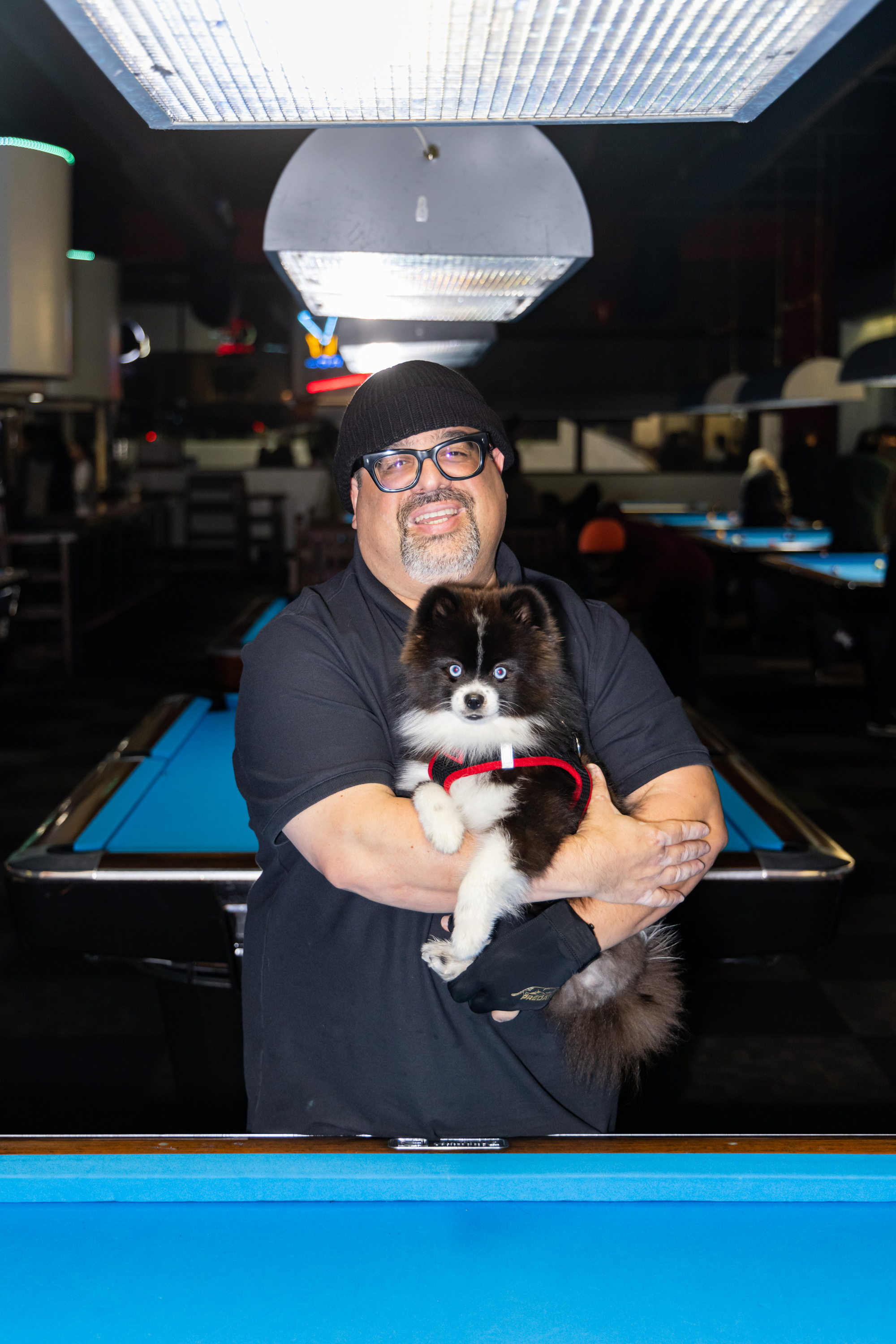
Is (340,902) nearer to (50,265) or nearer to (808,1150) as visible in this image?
(808,1150)

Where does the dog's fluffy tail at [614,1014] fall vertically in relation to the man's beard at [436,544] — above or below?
below

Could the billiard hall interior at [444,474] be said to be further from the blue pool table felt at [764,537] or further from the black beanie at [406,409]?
the black beanie at [406,409]

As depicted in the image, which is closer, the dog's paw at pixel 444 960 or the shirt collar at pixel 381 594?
the dog's paw at pixel 444 960

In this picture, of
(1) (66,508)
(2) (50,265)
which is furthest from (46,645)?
(2) (50,265)

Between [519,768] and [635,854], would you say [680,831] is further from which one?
[519,768]

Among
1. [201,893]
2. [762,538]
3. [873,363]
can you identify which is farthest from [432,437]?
[762,538]

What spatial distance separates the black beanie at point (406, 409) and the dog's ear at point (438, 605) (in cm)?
27

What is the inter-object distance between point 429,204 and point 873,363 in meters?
4.72

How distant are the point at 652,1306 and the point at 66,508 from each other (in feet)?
32.6

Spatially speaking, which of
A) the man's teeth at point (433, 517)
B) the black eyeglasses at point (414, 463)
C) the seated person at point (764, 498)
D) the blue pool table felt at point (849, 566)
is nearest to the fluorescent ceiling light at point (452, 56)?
the black eyeglasses at point (414, 463)

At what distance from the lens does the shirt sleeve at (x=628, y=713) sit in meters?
1.75

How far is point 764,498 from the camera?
11.2m

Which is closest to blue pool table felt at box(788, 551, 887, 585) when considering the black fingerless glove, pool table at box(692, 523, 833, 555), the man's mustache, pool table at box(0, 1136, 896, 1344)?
pool table at box(692, 523, 833, 555)

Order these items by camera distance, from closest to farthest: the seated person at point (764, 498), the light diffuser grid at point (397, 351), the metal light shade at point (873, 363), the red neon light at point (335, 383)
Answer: the light diffuser grid at point (397, 351), the red neon light at point (335, 383), the metal light shade at point (873, 363), the seated person at point (764, 498)
